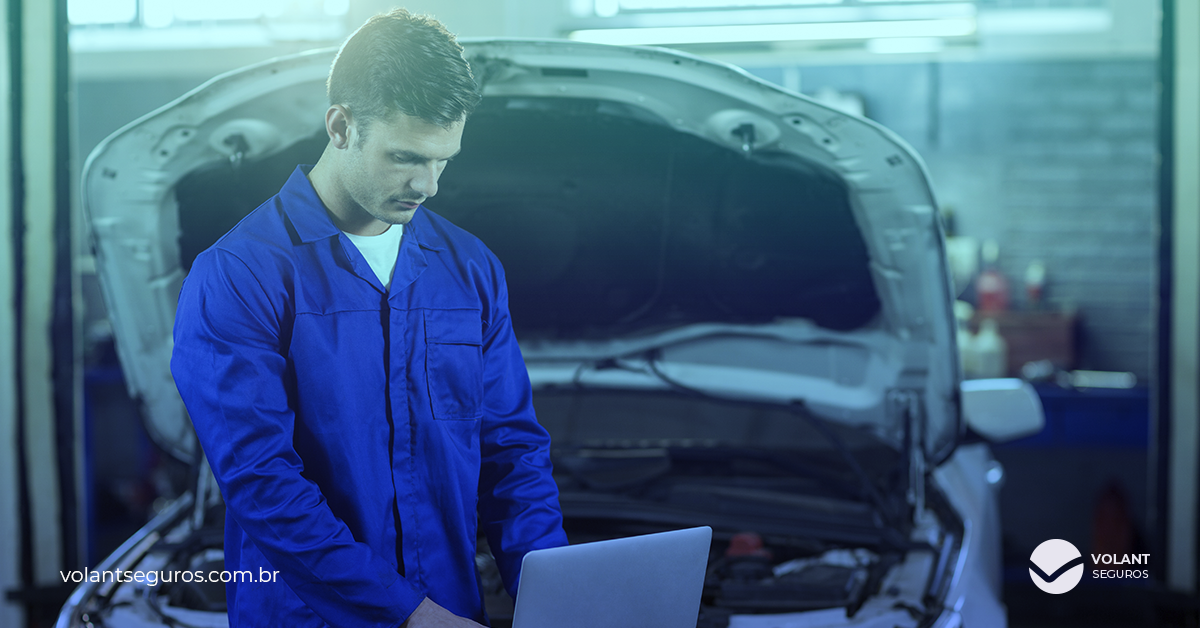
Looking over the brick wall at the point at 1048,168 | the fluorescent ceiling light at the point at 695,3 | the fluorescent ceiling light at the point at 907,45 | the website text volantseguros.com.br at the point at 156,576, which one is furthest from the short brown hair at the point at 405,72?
the brick wall at the point at 1048,168

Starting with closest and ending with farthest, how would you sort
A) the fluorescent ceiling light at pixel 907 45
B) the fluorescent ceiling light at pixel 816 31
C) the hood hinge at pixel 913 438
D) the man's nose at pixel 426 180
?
the man's nose at pixel 426 180
the hood hinge at pixel 913 438
the fluorescent ceiling light at pixel 816 31
the fluorescent ceiling light at pixel 907 45

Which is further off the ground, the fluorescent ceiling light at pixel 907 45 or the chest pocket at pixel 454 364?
the fluorescent ceiling light at pixel 907 45

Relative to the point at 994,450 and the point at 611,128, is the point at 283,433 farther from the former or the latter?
the point at 994,450

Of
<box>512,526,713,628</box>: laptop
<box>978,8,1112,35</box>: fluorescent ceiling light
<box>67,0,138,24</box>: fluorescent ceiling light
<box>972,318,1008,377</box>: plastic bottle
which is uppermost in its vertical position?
<box>978,8,1112,35</box>: fluorescent ceiling light

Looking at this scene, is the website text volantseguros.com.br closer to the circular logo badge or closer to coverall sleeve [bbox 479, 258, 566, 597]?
coverall sleeve [bbox 479, 258, 566, 597]

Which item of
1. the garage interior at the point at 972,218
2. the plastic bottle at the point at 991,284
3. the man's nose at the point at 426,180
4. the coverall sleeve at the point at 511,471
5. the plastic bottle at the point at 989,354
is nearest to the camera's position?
the man's nose at the point at 426,180

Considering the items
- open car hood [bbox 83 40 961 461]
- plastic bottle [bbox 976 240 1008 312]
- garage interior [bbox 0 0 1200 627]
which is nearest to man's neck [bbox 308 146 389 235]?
open car hood [bbox 83 40 961 461]

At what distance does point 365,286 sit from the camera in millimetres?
1298

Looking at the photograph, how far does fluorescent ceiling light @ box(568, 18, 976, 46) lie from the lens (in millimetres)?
2975

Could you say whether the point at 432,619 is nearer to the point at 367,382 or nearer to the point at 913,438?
the point at 367,382

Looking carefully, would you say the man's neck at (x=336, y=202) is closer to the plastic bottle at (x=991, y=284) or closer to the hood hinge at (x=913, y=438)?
the hood hinge at (x=913, y=438)

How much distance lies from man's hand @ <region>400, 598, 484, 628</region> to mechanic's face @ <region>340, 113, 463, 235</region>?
55cm

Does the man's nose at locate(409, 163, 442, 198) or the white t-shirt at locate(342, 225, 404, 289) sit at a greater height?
the man's nose at locate(409, 163, 442, 198)

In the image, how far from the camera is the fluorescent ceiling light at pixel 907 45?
10.2ft
